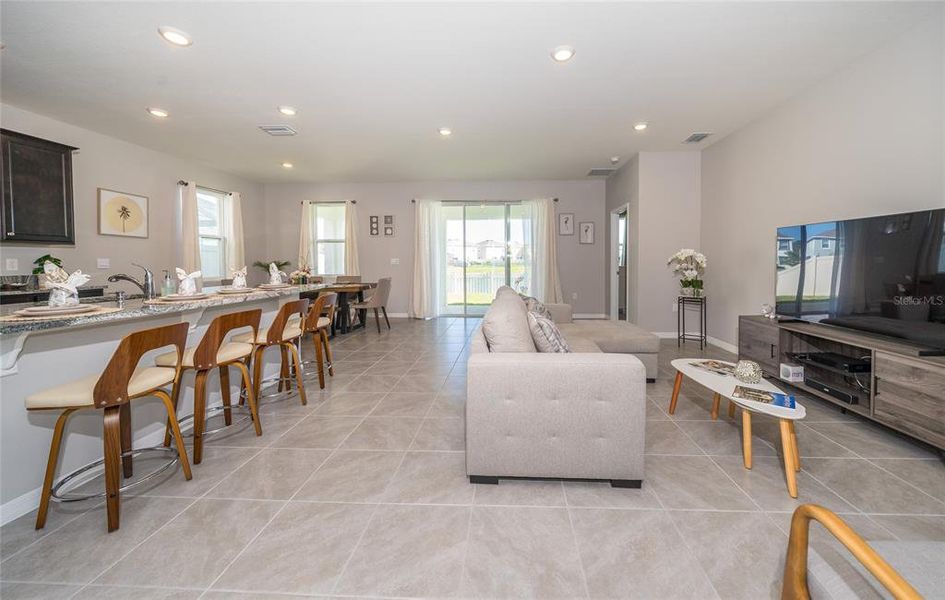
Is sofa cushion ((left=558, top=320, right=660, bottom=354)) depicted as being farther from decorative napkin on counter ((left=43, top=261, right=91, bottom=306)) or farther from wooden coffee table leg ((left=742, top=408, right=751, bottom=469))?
decorative napkin on counter ((left=43, top=261, right=91, bottom=306))

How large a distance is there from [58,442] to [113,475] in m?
0.27

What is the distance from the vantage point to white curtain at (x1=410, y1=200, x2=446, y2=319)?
751cm

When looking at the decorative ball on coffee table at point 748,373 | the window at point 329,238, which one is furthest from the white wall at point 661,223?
the window at point 329,238

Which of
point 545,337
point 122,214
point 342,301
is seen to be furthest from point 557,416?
point 122,214

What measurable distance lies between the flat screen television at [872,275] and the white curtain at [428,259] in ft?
17.9

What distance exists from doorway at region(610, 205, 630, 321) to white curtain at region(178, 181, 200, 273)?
256 inches

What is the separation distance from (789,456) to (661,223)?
4.17 m

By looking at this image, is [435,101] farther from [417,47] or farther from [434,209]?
[434,209]

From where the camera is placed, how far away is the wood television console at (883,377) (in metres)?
2.02

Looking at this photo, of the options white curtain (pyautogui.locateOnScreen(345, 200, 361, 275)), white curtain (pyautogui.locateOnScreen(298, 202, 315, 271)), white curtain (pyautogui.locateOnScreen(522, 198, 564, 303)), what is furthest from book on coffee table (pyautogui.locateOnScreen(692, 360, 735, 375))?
white curtain (pyautogui.locateOnScreen(298, 202, 315, 271))

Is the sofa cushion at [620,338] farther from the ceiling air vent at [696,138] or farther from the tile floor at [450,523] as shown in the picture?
the ceiling air vent at [696,138]

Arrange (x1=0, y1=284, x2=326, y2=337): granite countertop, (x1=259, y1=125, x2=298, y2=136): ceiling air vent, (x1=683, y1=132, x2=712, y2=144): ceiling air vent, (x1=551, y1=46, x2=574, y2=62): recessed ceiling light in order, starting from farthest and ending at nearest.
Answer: (x1=683, y1=132, x2=712, y2=144): ceiling air vent, (x1=259, y1=125, x2=298, y2=136): ceiling air vent, (x1=551, y1=46, x2=574, y2=62): recessed ceiling light, (x1=0, y1=284, x2=326, y2=337): granite countertop

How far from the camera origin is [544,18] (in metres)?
2.48

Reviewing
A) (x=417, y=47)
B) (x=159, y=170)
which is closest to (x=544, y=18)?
(x=417, y=47)
